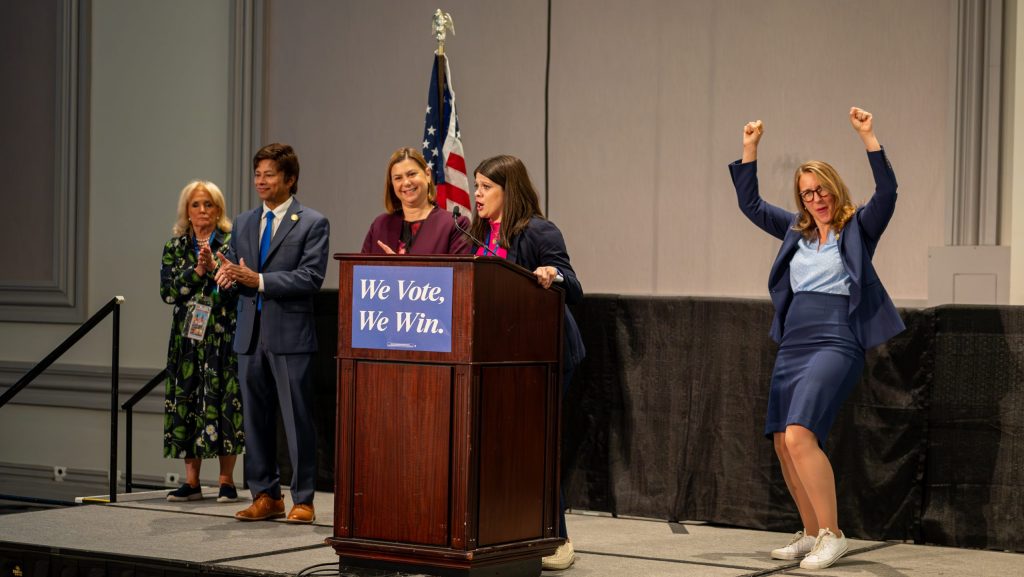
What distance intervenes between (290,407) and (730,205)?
2422 mm

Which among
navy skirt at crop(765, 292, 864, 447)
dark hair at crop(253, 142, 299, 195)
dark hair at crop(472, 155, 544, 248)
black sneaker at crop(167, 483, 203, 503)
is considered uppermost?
dark hair at crop(253, 142, 299, 195)

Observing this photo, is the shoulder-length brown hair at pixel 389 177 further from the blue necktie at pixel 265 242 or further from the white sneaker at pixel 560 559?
the white sneaker at pixel 560 559

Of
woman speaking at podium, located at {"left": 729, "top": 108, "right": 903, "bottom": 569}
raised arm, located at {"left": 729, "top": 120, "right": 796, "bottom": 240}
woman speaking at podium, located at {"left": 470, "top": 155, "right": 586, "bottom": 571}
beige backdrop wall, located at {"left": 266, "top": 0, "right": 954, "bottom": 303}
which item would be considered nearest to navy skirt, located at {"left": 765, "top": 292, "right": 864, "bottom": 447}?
woman speaking at podium, located at {"left": 729, "top": 108, "right": 903, "bottom": 569}

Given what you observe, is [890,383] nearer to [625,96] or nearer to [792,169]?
[792,169]

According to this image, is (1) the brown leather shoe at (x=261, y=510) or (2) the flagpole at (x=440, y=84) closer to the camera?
(1) the brown leather shoe at (x=261, y=510)

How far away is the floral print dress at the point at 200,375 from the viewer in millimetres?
5863

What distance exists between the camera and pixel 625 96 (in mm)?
6562

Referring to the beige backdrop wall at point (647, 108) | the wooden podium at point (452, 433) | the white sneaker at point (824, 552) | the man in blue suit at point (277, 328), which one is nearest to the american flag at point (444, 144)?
the beige backdrop wall at point (647, 108)

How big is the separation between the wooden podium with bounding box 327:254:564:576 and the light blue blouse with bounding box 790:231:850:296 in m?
1.10

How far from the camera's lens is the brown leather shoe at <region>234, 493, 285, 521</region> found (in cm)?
537

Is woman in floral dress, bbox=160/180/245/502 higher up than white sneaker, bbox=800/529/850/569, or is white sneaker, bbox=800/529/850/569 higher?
woman in floral dress, bbox=160/180/245/502

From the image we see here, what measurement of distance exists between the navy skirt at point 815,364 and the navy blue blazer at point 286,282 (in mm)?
1918

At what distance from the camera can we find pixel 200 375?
19.4 feet

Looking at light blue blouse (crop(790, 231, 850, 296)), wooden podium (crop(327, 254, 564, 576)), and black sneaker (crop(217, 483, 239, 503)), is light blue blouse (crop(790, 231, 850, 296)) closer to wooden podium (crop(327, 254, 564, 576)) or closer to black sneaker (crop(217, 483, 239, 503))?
wooden podium (crop(327, 254, 564, 576))
